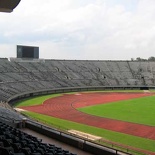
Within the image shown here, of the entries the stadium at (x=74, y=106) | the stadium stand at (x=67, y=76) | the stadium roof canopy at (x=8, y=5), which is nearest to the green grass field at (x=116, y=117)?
the stadium at (x=74, y=106)

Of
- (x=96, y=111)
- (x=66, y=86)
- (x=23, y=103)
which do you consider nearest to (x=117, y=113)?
(x=96, y=111)

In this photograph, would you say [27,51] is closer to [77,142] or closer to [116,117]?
[116,117]

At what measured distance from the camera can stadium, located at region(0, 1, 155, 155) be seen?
54.8 feet

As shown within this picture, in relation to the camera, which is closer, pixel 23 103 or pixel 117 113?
pixel 117 113

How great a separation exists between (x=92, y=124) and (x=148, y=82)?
48.2 meters

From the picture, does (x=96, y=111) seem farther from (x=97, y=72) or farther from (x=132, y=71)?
(x=132, y=71)

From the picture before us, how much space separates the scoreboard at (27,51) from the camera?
66494 millimetres

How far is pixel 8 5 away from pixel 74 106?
105 feet

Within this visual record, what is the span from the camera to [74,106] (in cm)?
4128

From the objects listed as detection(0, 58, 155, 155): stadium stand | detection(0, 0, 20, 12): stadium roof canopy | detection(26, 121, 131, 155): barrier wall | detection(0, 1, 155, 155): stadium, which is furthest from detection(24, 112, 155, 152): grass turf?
detection(0, 58, 155, 155): stadium stand

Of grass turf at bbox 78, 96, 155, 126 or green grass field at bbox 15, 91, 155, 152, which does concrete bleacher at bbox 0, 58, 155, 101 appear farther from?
grass turf at bbox 78, 96, 155, 126

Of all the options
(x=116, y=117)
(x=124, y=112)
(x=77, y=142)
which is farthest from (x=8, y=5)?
(x=124, y=112)

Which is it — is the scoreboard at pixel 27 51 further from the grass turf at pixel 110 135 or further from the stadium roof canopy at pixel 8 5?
the stadium roof canopy at pixel 8 5

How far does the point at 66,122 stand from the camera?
2986 centimetres
